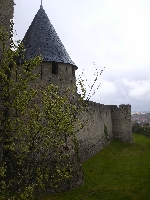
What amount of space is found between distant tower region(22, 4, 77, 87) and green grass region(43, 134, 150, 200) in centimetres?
634

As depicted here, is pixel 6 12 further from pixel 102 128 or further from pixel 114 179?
pixel 102 128

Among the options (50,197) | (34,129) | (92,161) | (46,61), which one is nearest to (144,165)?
(92,161)

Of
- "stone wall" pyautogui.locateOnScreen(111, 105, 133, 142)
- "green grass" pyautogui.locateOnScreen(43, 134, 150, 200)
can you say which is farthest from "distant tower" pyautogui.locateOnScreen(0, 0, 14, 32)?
"stone wall" pyautogui.locateOnScreen(111, 105, 133, 142)

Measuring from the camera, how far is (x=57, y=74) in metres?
14.5

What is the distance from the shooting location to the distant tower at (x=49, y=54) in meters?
14.1

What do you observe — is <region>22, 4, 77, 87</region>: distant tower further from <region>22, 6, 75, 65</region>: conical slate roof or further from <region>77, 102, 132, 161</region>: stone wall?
<region>77, 102, 132, 161</region>: stone wall

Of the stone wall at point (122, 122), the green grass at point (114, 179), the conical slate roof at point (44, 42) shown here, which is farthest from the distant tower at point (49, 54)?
the stone wall at point (122, 122)

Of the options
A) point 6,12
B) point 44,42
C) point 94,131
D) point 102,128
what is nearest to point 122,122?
point 102,128

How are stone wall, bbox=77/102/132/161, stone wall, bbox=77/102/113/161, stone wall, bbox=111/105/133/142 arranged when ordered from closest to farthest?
1. stone wall, bbox=77/102/113/161
2. stone wall, bbox=77/102/132/161
3. stone wall, bbox=111/105/133/142

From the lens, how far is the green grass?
12867 mm

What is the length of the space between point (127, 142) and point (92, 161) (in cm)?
1423

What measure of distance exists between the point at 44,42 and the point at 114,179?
394 inches

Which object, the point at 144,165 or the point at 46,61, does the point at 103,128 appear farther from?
the point at 46,61

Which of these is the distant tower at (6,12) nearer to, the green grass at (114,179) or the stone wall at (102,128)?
the stone wall at (102,128)
